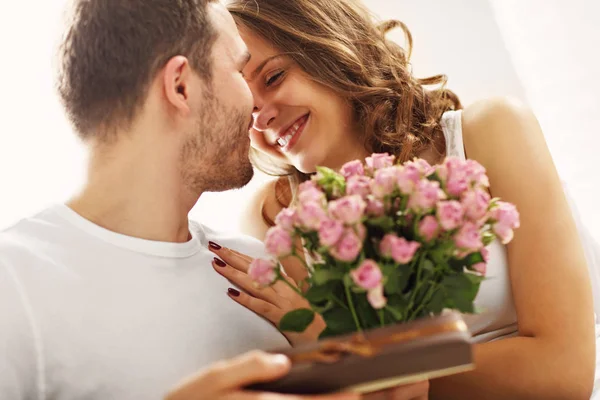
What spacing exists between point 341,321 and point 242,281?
409 millimetres

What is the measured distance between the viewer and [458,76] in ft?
8.21

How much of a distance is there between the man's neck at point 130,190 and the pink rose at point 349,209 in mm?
488

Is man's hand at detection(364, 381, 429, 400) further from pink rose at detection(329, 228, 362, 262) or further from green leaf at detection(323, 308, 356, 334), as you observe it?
pink rose at detection(329, 228, 362, 262)

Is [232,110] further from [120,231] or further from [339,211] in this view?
[339,211]

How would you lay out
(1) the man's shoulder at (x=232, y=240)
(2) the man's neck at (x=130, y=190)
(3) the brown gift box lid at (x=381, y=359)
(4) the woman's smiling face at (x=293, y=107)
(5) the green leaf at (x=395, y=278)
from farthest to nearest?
(4) the woman's smiling face at (x=293, y=107) → (1) the man's shoulder at (x=232, y=240) → (2) the man's neck at (x=130, y=190) → (5) the green leaf at (x=395, y=278) → (3) the brown gift box lid at (x=381, y=359)

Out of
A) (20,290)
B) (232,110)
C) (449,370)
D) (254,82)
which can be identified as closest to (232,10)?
(254,82)

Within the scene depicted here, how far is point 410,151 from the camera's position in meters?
1.71

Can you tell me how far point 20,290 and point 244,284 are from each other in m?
0.46

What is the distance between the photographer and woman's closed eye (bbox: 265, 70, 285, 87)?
5.60ft

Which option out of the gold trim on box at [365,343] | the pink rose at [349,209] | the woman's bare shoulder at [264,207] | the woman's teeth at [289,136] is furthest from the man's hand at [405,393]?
the woman's bare shoulder at [264,207]

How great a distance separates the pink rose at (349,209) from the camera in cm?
82

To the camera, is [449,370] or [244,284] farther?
[244,284]

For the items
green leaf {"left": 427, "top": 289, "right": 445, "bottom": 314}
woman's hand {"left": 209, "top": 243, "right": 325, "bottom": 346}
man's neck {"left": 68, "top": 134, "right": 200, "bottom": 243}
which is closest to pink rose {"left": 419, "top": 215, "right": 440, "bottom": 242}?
green leaf {"left": 427, "top": 289, "right": 445, "bottom": 314}

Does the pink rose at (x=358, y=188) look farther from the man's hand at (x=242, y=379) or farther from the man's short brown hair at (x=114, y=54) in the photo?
the man's short brown hair at (x=114, y=54)
